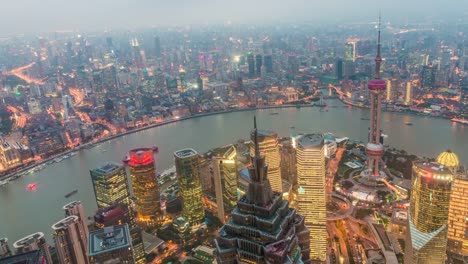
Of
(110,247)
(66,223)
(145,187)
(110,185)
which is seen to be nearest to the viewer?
(110,247)

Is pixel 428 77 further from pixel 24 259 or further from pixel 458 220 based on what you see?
pixel 24 259

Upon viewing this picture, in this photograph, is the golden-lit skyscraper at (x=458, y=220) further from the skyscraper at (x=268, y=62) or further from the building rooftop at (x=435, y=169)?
the skyscraper at (x=268, y=62)

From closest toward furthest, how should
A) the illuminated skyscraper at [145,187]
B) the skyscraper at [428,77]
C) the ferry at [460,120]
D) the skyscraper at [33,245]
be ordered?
the skyscraper at [33,245] → the illuminated skyscraper at [145,187] → the ferry at [460,120] → the skyscraper at [428,77]

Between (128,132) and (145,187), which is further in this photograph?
(128,132)

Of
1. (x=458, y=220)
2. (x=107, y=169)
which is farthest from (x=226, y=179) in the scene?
(x=458, y=220)

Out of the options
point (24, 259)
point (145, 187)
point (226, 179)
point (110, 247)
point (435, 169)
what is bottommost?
point (145, 187)

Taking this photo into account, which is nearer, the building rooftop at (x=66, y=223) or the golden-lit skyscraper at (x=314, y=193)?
the building rooftop at (x=66, y=223)

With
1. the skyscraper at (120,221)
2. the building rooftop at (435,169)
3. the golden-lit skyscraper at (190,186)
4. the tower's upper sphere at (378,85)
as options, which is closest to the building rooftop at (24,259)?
the skyscraper at (120,221)

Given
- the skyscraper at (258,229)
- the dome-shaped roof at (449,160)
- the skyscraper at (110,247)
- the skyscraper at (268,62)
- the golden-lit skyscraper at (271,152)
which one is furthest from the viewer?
the skyscraper at (268,62)
